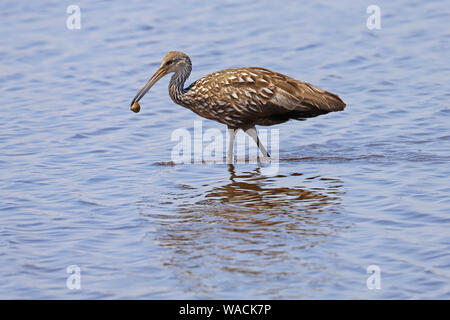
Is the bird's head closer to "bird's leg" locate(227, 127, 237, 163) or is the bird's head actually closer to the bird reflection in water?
"bird's leg" locate(227, 127, 237, 163)

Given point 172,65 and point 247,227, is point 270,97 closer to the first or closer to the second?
point 172,65

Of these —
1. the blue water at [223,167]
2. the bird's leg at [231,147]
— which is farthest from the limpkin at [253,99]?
the blue water at [223,167]

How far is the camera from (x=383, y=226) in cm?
865

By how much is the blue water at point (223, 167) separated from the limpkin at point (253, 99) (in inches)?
25.0

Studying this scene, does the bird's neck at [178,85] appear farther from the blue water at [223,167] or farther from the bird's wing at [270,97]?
the blue water at [223,167]

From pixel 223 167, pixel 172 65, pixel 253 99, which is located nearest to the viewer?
pixel 253 99

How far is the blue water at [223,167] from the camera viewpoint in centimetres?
764

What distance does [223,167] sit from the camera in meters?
11.3

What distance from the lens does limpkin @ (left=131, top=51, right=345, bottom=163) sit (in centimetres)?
1095

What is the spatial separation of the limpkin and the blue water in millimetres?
635

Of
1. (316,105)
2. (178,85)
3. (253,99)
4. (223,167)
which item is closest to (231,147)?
(223,167)

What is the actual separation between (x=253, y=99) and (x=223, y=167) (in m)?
0.97
